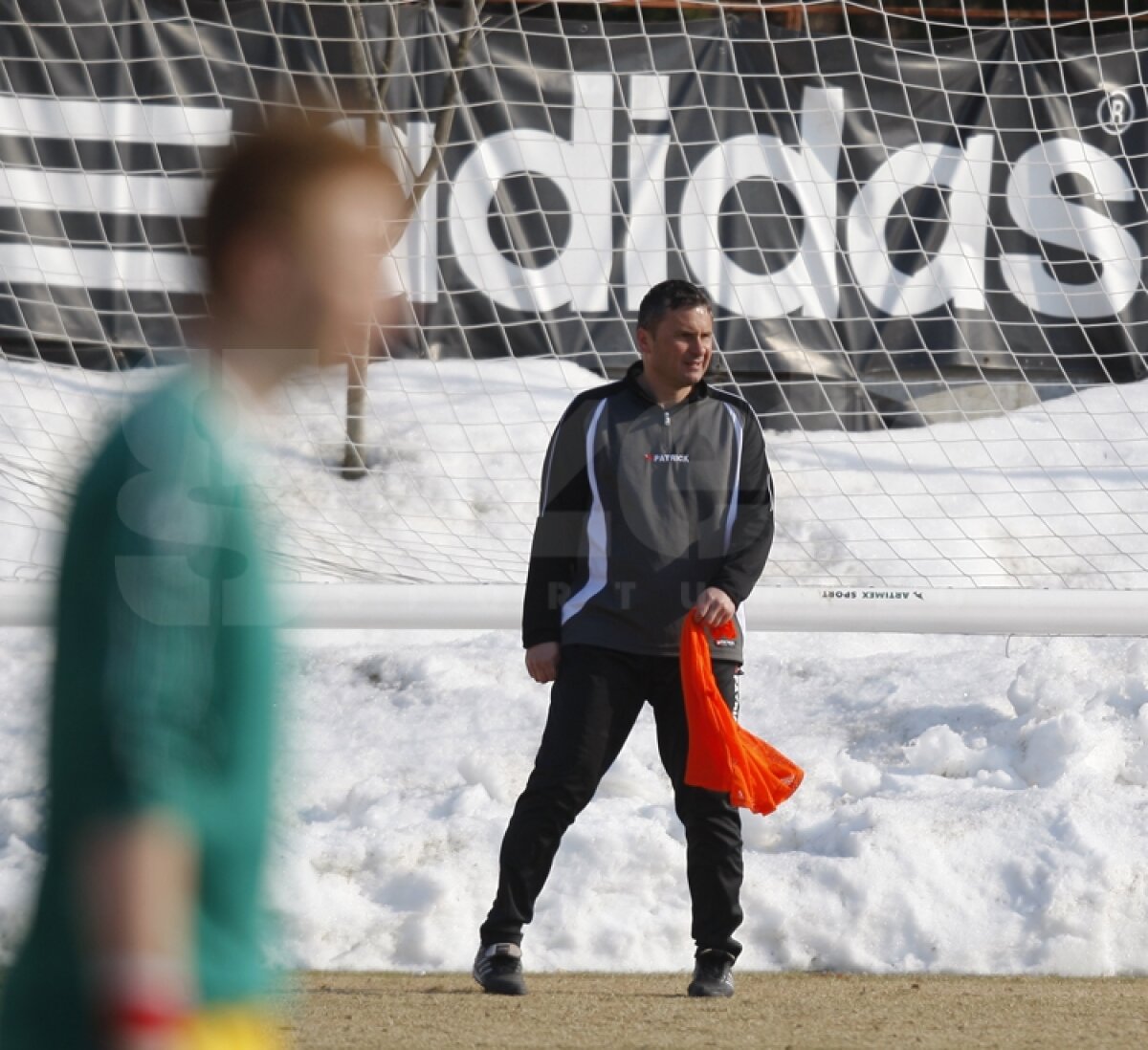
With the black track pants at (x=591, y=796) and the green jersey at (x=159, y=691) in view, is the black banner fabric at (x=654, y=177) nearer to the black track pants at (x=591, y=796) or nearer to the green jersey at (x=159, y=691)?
the black track pants at (x=591, y=796)

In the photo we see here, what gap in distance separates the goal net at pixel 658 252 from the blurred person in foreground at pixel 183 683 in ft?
15.7

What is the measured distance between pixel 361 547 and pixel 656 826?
2233mm

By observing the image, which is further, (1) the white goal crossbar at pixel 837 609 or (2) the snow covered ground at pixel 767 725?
(1) the white goal crossbar at pixel 837 609

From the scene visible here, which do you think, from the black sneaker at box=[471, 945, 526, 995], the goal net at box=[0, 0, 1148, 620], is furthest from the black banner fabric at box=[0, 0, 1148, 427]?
the black sneaker at box=[471, 945, 526, 995]

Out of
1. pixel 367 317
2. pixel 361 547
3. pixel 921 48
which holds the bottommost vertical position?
pixel 367 317

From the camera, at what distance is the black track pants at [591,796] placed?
3832 mm

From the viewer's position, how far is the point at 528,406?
342 inches

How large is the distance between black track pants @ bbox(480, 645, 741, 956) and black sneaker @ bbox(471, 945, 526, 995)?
24mm

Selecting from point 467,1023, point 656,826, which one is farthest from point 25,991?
point 656,826

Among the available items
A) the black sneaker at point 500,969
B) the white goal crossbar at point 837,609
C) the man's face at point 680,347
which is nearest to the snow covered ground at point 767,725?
the white goal crossbar at point 837,609

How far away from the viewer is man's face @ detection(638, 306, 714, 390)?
13.0ft

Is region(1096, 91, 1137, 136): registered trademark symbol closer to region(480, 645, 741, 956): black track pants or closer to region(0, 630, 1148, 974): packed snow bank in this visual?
region(0, 630, 1148, 974): packed snow bank

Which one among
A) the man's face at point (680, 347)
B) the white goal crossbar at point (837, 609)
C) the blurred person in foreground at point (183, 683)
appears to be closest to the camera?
the blurred person in foreground at point (183, 683)

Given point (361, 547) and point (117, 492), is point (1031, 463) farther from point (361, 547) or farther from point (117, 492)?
point (117, 492)
